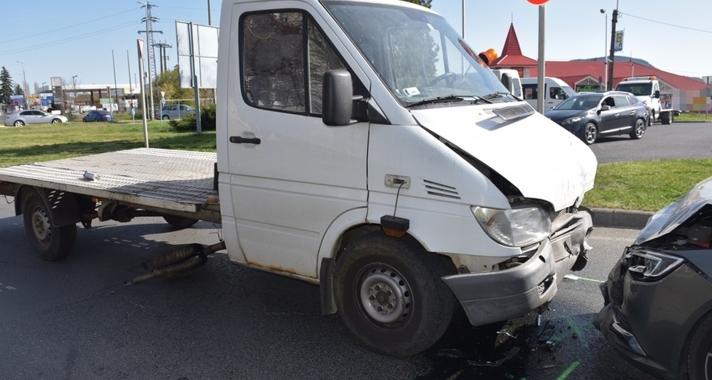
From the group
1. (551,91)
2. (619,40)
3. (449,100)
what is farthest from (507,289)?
(619,40)

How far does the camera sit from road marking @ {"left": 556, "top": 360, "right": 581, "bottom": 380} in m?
3.65

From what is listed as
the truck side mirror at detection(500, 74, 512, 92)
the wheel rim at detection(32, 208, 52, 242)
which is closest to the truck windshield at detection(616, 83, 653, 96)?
the truck side mirror at detection(500, 74, 512, 92)

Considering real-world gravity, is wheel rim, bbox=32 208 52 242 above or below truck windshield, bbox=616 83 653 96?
below

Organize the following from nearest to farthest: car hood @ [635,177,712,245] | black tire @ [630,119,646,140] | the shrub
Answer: car hood @ [635,177,712,245], black tire @ [630,119,646,140], the shrub

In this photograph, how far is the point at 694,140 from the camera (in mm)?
18578

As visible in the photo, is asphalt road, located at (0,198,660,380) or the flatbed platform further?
the flatbed platform

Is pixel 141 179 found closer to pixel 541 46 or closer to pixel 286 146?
pixel 286 146

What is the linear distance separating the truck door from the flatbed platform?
2.10 ft

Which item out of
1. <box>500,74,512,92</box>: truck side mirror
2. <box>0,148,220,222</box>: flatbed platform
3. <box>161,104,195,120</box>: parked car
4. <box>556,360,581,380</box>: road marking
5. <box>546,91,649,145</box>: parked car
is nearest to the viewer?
<box>556,360,581,380</box>: road marking

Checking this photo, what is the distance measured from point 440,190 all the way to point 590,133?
1606 cm

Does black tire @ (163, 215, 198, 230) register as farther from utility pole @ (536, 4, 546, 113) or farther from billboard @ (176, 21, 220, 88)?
→ billboard @ (176, 21, 220, 88)

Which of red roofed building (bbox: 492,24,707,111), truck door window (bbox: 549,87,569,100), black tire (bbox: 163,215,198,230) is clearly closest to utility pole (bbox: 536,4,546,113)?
black tire (bbox: 163,215,198,230)

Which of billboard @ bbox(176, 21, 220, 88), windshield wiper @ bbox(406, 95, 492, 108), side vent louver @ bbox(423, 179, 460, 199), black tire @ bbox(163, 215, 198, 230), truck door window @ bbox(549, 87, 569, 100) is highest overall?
billboard @ bbox(176, 21, 220, 88)

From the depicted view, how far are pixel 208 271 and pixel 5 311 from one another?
1.84m
